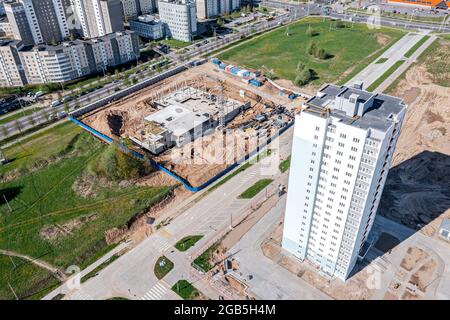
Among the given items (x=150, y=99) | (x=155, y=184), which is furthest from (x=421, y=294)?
(x=150, y=99)

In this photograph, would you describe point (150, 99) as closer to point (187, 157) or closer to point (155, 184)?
point (187, 157)

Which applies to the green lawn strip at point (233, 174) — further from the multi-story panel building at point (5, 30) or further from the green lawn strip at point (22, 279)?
the multi-story panel building at point (5, 30)

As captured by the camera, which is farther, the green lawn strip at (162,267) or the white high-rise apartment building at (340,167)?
the green lawn strip at (162,267)

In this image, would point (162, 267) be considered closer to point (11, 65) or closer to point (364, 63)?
point (11, 65)

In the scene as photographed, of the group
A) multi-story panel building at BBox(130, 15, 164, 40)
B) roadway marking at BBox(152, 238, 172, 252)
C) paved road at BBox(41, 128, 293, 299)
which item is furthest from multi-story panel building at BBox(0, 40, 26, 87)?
roadway marking at BBox(152, 238, 172, 252)

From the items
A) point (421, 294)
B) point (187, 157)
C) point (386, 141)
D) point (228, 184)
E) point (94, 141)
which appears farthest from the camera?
point (94, 141)

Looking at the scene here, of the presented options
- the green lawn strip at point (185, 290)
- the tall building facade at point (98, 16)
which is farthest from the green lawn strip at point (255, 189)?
the tall building facade at point (98, 16)
